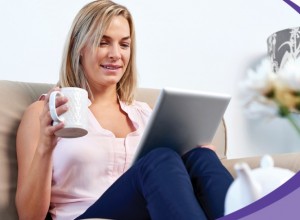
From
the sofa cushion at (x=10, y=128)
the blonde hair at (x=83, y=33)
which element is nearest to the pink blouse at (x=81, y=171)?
the sofa cushion at (x=10, y=128)

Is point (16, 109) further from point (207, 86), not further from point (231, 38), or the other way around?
point (231, 38)

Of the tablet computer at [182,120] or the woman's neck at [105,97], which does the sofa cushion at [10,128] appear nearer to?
the woman's neck at [105,97]

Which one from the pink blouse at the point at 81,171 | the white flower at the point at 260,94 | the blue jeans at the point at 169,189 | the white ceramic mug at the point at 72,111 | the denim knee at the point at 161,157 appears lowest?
the pink blouse at the point at 81,171

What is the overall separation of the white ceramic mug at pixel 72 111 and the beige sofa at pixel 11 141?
288 millimetres

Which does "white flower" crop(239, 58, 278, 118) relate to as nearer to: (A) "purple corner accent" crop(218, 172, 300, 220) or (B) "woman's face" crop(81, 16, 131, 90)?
(A) "purple corner accent" crop(218, 172, 300, 220)

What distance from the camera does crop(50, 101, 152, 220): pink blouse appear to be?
126 cm

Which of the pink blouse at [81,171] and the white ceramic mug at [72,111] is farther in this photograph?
the pink blouse at [81,171]

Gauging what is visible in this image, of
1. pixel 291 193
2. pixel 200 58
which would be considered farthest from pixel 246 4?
pixel 291 193

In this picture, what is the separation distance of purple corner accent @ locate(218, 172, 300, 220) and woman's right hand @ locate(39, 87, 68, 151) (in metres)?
0.49

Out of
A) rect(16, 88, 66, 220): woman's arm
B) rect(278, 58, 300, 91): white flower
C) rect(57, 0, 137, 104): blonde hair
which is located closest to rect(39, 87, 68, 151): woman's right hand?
rect(16, 88, 66, 220): woman's arm

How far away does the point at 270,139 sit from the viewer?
7.32 ft

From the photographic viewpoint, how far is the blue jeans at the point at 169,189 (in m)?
0.86

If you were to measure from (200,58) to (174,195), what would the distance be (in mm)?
1306

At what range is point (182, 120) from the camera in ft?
3.49
